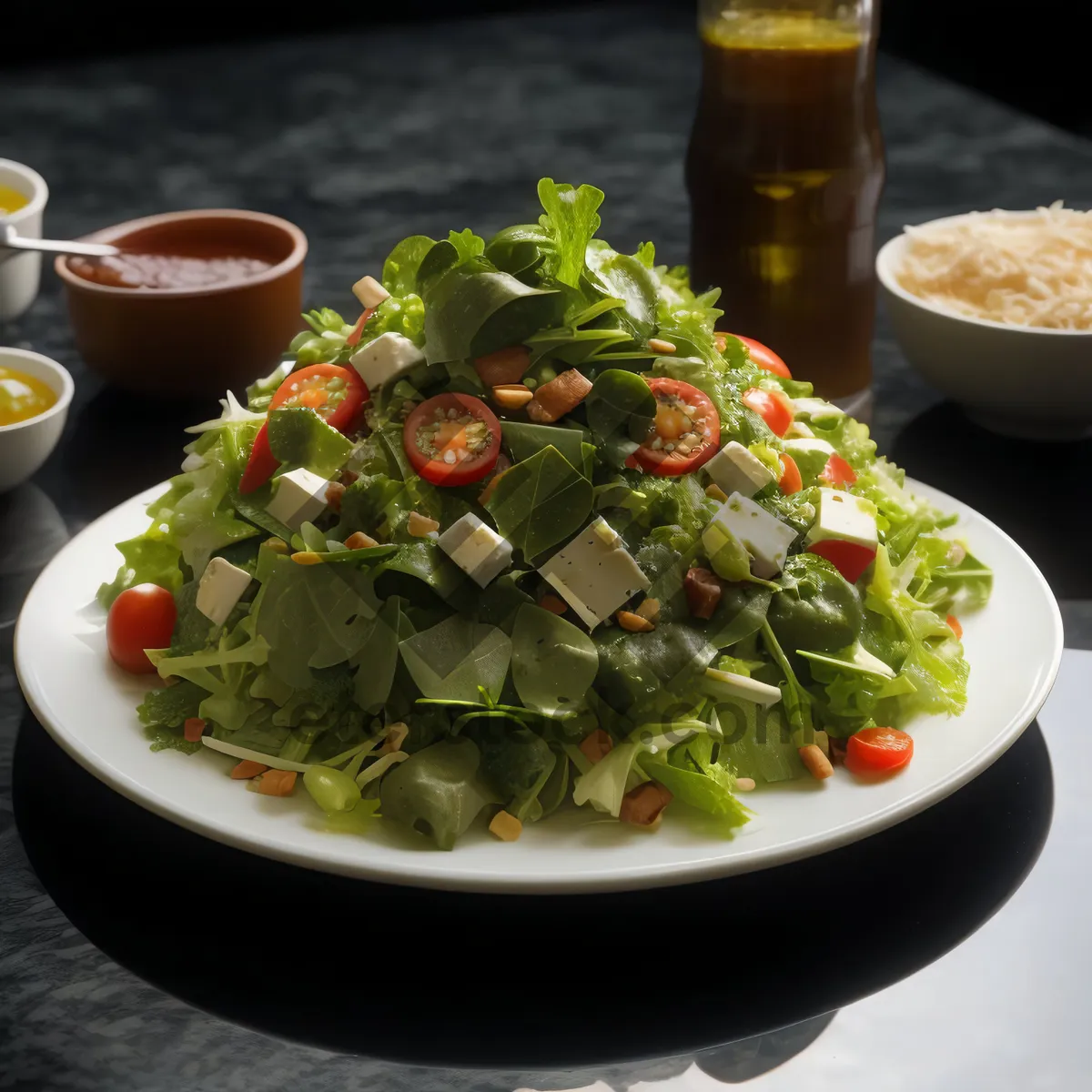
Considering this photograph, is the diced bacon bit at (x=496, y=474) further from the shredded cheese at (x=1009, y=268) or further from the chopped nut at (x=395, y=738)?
the shredded cheese at (x=1009, y=268)

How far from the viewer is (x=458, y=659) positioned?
1.62 m

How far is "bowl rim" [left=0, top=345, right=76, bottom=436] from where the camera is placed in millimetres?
2326

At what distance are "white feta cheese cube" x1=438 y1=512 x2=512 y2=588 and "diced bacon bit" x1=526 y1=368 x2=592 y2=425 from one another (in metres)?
0.16

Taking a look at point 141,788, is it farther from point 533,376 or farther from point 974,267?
point 974,267

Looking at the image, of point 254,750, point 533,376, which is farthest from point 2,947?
point 533,376

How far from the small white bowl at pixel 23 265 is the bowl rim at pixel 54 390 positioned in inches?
18.7

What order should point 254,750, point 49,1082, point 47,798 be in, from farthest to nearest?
point 47,798 < point 254,750 < point 49,1082

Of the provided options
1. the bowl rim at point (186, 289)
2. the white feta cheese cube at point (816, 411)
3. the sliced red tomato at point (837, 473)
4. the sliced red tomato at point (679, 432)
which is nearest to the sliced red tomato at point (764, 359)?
the white feta cheese cube at point (816, 411)

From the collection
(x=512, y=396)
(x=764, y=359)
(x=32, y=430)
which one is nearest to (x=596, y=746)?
(x=512, y=396)

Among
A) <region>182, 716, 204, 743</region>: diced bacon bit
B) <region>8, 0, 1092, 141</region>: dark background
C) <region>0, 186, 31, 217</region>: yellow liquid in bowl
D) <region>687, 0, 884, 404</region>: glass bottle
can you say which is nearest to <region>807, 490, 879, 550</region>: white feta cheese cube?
<region>182, 716, 204, 743</region>: diced bacon bit

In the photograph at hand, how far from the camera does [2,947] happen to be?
1.51 metres

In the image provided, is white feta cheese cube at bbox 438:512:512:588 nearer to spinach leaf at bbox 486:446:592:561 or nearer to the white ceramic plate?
spinach leaf at bbox 486:446:592:561

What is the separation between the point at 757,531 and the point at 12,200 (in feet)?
6.88

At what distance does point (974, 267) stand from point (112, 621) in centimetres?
163
